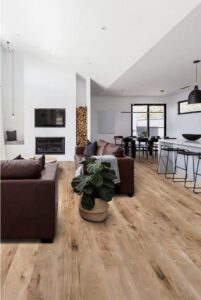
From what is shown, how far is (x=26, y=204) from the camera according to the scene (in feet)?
7.93

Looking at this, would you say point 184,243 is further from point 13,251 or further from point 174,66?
point 174,66

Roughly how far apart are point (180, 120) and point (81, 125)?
4057mm

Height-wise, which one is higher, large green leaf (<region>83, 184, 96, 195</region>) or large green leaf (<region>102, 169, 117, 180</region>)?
large green leaf (<region>102, 169, 117, 180</region>)

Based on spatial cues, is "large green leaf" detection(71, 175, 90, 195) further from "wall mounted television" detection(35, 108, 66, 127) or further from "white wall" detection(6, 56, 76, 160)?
"wall mounted television" detection(35, 108, 66, 127)

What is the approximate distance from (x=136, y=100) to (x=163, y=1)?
27.4 feet

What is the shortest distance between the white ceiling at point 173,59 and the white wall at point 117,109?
3.36m

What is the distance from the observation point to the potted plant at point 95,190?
2.87 m

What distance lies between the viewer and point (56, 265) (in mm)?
2090

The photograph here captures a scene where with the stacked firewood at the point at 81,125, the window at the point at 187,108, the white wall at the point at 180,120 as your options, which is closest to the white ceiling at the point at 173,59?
the window at the point at 187,108

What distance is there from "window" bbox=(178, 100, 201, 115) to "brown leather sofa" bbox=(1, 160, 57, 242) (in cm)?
722

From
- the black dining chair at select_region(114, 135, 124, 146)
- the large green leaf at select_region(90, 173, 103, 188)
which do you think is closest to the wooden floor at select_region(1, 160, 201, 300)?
the large green leaf at select_region(90, 173, 103, 188)

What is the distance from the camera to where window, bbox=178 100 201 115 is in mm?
8398

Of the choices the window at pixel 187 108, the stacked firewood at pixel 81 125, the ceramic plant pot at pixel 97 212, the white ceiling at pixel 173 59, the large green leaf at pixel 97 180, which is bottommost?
the ceramic plant pot at pixel 97 212

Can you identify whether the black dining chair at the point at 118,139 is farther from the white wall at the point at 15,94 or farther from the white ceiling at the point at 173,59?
the white wall at the point at 15,94
